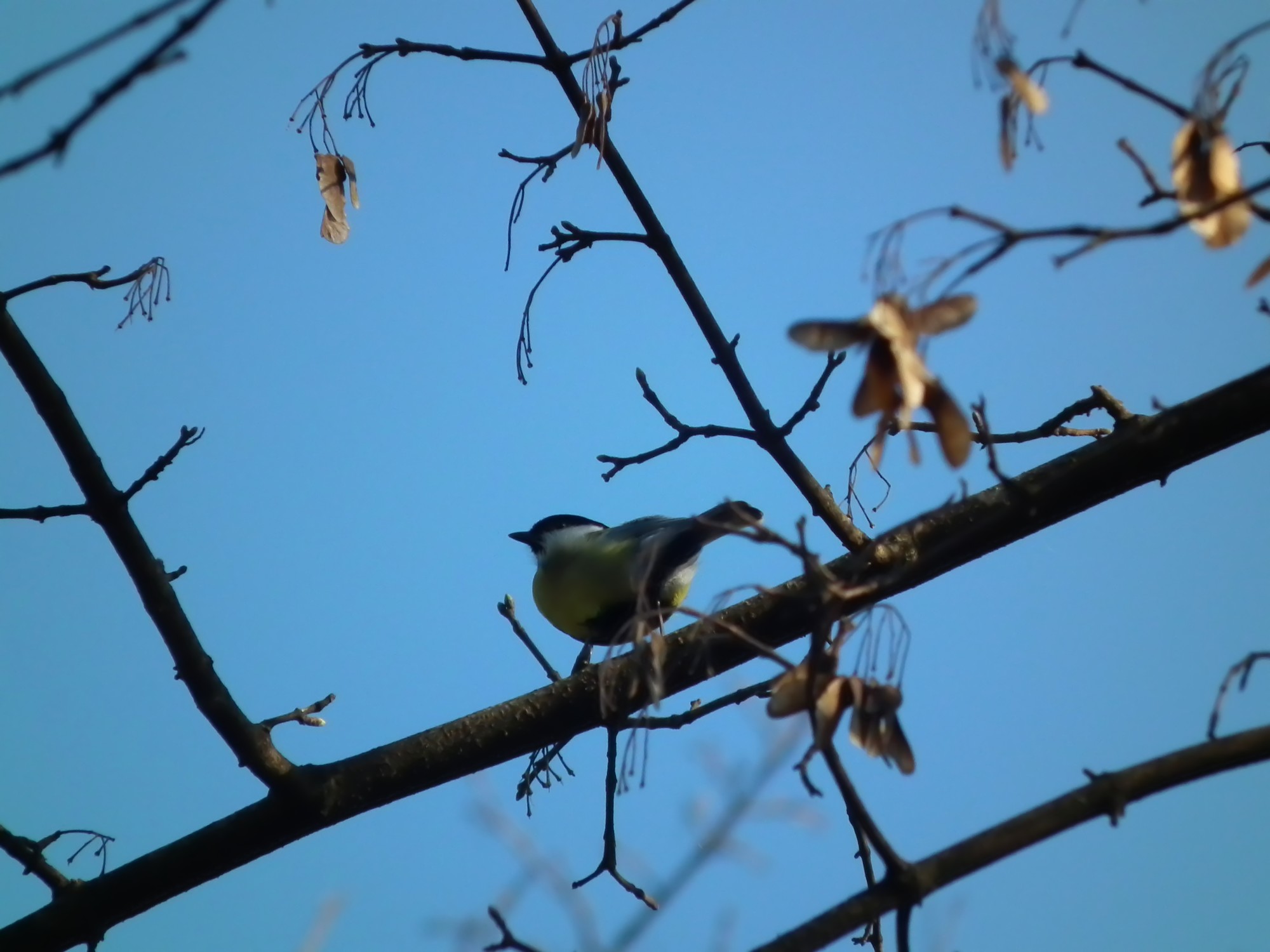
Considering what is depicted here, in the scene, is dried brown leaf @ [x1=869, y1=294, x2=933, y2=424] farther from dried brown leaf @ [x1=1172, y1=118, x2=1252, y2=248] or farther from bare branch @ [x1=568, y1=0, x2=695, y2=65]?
bare branch @ [x1=568, y1=0, x2=695, y2=65]

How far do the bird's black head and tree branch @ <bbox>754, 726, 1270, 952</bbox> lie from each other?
4945 millimetres

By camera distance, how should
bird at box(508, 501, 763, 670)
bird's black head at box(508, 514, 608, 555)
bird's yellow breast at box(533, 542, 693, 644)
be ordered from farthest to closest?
bird's black head at box(508, 514, 608, 555) → bird's yellow breast at box(533, 542, 693, 644) → bird at box(508, 501, 763, 670)

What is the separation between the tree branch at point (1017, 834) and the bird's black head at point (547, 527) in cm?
494

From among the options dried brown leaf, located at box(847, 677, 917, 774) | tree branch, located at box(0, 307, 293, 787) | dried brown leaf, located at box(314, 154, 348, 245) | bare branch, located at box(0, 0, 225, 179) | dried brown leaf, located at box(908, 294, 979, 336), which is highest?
dried brown leaf, located at box(314, 154, 348, 245)

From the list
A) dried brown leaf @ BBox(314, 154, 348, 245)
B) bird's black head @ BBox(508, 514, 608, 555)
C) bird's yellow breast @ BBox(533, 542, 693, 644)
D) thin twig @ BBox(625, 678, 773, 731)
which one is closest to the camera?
thin twig @ BBox(625, 678, 773, 731)

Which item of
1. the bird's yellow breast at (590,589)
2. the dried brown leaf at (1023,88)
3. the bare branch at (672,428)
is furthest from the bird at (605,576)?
the dried brown leaf at (1023,88)

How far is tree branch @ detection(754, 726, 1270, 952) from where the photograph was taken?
4.64 ft

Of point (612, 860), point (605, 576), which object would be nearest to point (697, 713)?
point (612, 860)

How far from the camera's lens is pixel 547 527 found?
650 centimetres

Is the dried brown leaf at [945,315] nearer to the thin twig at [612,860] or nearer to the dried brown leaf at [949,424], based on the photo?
the dried brown leaf at [949,424]

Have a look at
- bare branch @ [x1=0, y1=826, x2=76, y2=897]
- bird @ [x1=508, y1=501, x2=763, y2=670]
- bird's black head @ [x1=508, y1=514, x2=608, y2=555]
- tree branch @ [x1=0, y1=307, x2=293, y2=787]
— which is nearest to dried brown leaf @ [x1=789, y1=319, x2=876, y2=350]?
tree branch @ [x1=0, y1=307, x2=293, y2=787]

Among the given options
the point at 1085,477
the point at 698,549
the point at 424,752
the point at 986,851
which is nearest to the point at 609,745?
the point at 424,752

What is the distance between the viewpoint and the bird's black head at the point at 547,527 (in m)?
6.43

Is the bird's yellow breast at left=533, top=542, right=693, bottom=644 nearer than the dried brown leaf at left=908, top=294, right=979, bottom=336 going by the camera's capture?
No
